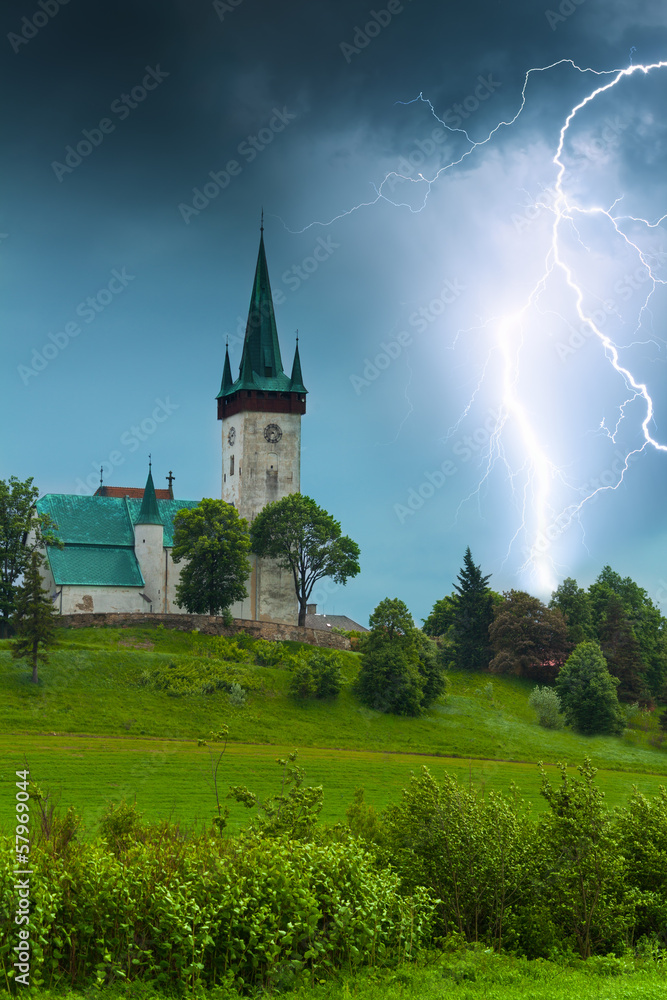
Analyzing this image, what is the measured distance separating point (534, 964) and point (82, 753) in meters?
25.2

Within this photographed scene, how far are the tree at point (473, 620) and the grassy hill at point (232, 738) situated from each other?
897 cm

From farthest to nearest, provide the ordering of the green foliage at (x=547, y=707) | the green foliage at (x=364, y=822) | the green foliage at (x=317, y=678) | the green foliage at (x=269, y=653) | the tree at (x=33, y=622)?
the green foliage at (x=269, y=653) < the green foliage at (x=547, y=707) < the green foliage at (x=317, y=678) < the tree at (x=33, y=622) < the green foliage at (x=364, y=822)

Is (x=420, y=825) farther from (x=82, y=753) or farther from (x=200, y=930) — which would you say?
(x=82, y=753)

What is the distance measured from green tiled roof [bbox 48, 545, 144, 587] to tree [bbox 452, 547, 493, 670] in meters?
23.8

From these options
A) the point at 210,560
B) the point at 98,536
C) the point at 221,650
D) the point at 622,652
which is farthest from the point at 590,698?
the point at 98,536

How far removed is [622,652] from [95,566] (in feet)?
125

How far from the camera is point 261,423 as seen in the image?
86.6 m

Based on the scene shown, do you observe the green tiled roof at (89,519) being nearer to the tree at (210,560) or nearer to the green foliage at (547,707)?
the tree at (210,560)

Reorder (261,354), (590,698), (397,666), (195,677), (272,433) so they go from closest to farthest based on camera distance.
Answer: (195,677) → (397,666) → (590,698) → (272,433) → (261,354)

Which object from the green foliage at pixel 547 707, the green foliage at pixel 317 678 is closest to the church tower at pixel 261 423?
the green foliage at pixel 317 678

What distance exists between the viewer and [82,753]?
122 ft

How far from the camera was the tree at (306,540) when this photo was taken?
7594cm

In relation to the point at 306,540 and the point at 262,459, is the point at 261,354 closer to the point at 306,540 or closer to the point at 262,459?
the point at 262,459

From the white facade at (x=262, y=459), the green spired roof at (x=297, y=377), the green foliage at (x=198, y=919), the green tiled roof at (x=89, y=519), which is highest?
the green spired roof at (x=297, y=377)
